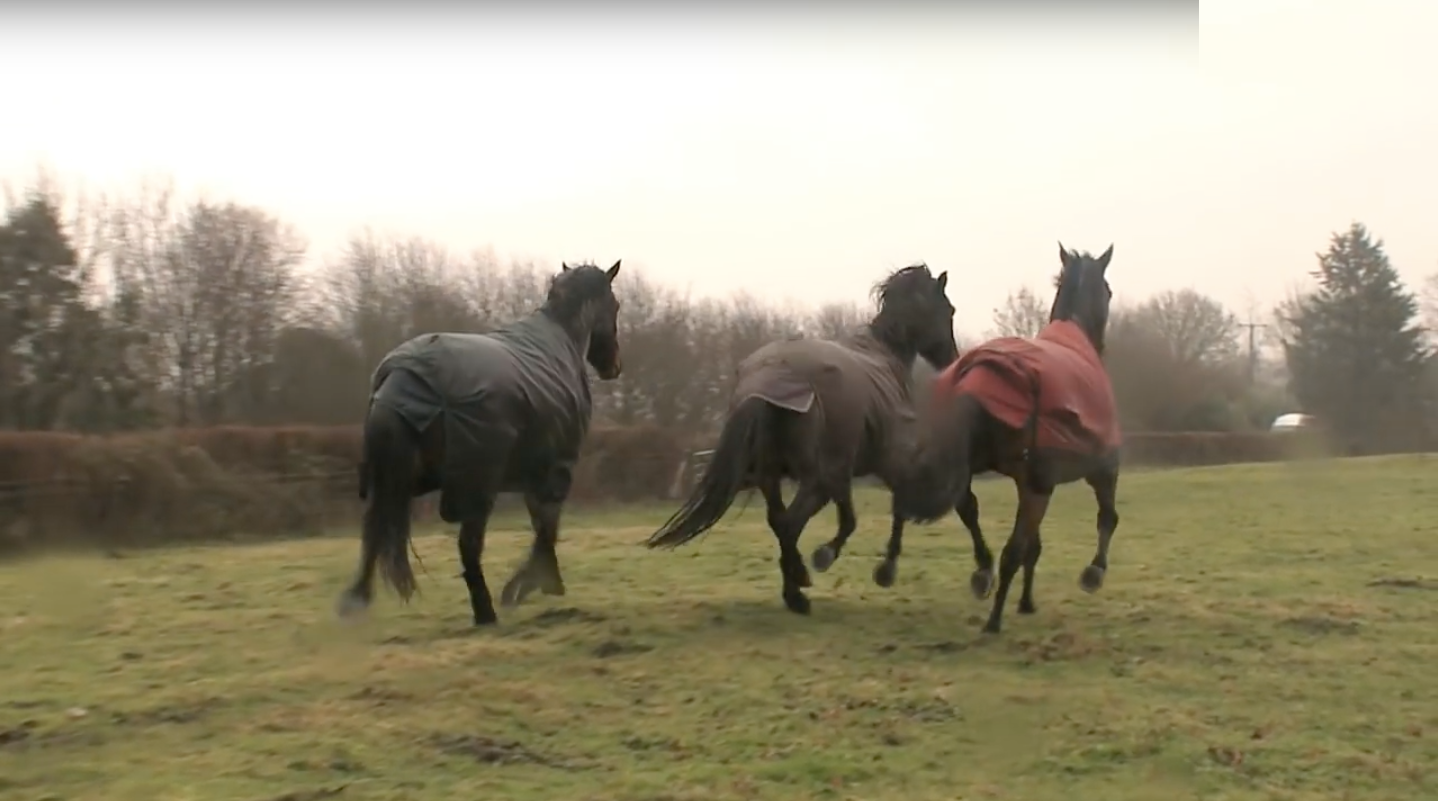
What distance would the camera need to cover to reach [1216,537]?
1267cm

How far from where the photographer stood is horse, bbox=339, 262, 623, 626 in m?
7.01

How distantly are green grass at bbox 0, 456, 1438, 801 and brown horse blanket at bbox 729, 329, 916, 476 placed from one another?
1.11 meters

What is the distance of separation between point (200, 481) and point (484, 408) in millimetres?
9304

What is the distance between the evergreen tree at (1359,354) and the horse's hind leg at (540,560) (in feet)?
50.4

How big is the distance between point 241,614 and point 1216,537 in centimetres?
945

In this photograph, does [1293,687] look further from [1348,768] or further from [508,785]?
[508,785]

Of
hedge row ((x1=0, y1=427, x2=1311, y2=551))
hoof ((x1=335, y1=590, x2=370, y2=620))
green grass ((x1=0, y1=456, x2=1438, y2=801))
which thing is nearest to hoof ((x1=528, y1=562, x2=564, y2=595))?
green grass ((x1=0, y1=456, x2=1438, y2=801))

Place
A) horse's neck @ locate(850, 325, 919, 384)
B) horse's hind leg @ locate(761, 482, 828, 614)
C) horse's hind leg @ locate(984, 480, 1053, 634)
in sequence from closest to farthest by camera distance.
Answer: horse's hind leg @ locate(984, 480, 1053, 634) → horse's hind leg @ locate(761, 482, 828, 614) → horse's neck @ locate(850, 325, 919, 384)

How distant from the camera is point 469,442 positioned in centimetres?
715

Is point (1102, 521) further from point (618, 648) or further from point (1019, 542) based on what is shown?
point (618, 648)

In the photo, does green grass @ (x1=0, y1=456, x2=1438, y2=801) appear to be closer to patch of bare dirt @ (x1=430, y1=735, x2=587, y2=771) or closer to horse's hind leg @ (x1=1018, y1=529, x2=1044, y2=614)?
patch of bare dirt @ (x1=430, y1=735, x2=587, y2=771)

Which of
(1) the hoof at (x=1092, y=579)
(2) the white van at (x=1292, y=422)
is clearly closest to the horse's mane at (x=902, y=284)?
(1) the hoof at (x=1092, y=579)

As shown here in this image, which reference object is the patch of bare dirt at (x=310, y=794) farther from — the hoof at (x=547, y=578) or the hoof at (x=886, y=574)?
the hoof at (x=886, y=574)

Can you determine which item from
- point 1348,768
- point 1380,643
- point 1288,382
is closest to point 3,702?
point 1348,768
